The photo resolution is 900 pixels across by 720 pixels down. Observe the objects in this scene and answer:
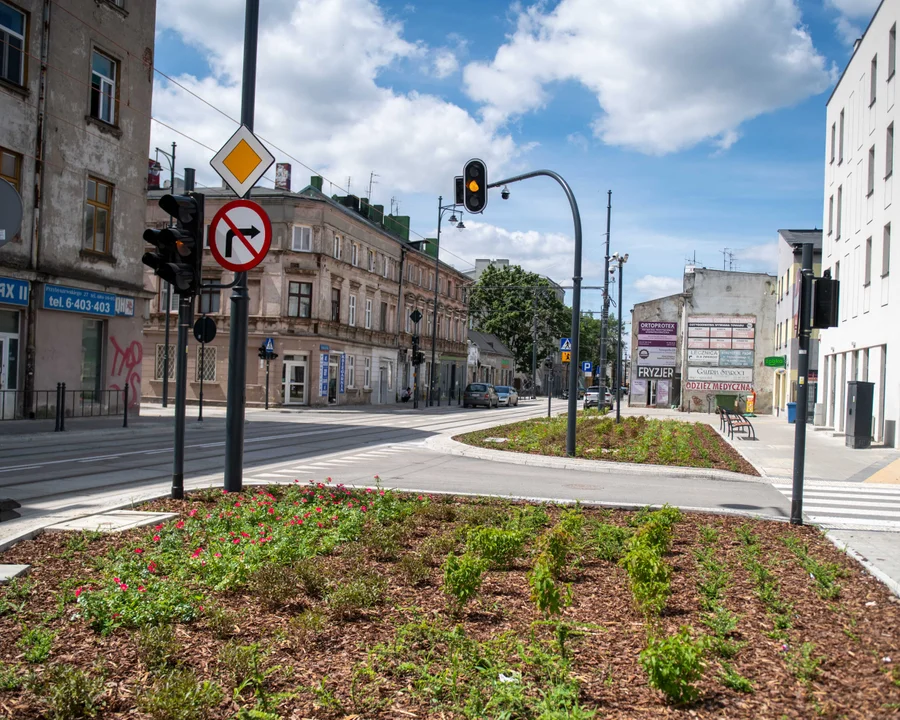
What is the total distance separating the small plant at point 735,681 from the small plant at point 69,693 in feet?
8.97

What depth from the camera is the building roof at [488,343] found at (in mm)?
80719

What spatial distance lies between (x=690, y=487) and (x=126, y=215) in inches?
782

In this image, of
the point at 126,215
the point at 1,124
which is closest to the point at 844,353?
the point at 126,215

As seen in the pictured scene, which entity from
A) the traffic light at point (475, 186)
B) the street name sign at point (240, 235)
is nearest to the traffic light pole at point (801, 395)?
the street name sign at point (240, 235)

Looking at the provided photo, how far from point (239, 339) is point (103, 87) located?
1939 centimetres

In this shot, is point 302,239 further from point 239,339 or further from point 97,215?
point 239,339

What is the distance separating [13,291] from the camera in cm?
2130

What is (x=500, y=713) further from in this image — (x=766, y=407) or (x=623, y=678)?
(x=766, y=407)

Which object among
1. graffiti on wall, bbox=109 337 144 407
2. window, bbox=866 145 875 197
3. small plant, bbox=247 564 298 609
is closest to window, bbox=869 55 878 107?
window, bbox=866 145 875 197

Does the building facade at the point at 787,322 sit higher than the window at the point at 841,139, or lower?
lower

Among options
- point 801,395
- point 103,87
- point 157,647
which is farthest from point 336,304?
point 157,647

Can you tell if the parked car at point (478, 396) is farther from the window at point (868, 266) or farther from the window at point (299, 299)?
the window at point (868, 266)

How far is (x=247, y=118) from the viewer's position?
8875 mm

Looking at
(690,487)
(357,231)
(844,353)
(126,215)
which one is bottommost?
(690,487)
